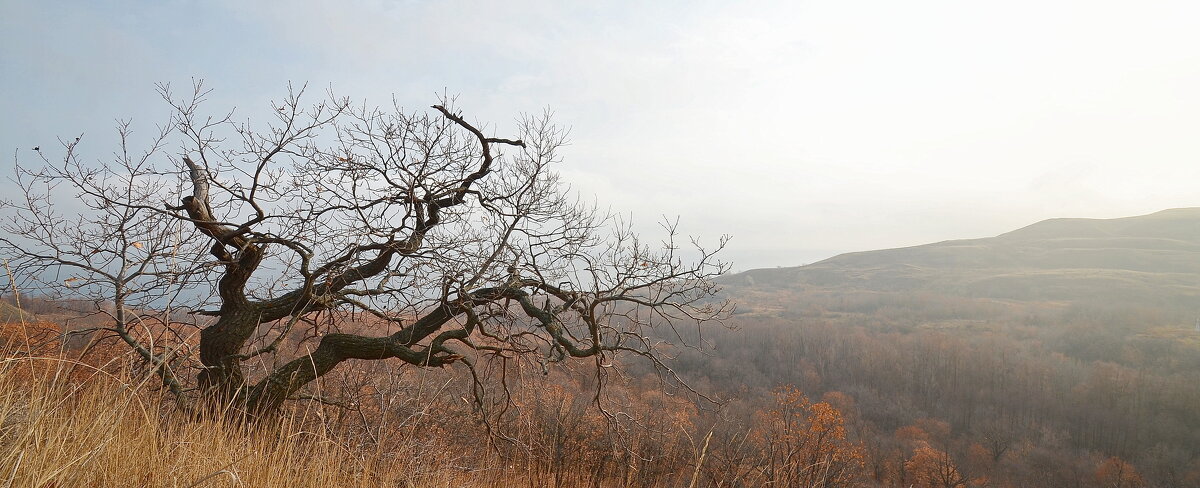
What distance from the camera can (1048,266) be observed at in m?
123

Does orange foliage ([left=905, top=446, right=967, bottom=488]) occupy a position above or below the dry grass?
below

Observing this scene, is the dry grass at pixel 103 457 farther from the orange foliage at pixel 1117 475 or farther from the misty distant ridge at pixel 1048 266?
the misty distant ridge at pixel 1048 266

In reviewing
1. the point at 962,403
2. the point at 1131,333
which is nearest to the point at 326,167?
the point at 962,403

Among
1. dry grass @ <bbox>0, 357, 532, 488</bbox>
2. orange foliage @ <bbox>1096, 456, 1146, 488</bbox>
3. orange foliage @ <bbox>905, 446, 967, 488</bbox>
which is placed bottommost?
orange foliage @ <bbox>1096, 456, 1146, 488</bbox>

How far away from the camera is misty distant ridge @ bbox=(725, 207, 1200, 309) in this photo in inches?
3701

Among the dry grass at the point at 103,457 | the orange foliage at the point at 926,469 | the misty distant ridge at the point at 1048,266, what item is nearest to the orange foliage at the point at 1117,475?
the orange foliage at the point at 926,469

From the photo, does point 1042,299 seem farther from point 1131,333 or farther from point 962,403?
point 962,403

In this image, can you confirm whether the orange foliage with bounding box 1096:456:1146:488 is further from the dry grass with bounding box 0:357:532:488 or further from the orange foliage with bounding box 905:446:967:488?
the dry grass with bounding box 0:357:532:488

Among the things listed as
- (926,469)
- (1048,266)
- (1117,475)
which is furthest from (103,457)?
(1048,266)

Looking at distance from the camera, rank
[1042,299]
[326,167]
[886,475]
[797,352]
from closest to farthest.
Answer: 1. [326,167]
2. [886,475]
3. [797,352]
4. [1042,299]

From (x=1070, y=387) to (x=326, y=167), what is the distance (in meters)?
76.5

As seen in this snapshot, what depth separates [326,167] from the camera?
18.0 ft

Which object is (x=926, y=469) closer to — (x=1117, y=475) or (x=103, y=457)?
(x=1117, y=475)

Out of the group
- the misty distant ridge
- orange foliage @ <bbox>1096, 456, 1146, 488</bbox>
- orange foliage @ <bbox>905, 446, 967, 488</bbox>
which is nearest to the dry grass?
orange foliage @ <bbox>905, 446, 967, 488</bbox>
